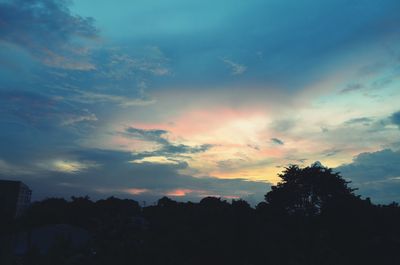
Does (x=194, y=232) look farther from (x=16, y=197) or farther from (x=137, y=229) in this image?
(x=16, y=197)

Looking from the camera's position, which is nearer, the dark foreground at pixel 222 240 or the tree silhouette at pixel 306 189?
the dark foreground at pixel 222 240

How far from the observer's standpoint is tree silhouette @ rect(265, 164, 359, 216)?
49.2 meters

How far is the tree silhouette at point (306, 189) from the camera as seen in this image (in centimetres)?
4919

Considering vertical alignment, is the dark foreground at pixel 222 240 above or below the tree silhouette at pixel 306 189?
below

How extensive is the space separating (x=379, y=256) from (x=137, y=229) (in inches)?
639

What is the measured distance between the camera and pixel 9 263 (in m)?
12.5

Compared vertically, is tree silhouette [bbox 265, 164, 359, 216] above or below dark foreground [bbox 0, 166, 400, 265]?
above

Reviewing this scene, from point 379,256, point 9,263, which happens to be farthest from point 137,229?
point 379,256

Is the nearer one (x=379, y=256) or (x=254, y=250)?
(x=254, y=250)

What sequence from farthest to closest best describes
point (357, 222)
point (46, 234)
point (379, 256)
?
A: point (46, 234), point (357, 222), point (379, 256)

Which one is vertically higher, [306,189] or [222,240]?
[306,189]

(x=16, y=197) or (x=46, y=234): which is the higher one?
(x=16, y=197)

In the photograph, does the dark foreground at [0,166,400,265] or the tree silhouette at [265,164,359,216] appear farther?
the tree silhouette at [265,164,359,216]

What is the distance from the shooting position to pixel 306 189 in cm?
5066
